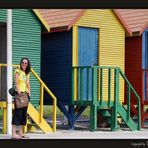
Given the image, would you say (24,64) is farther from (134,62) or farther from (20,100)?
(134,62)

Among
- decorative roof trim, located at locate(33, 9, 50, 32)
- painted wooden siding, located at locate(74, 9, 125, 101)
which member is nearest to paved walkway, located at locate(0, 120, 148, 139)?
painted wooden siding, located at locate(74, 9, 125, 101)

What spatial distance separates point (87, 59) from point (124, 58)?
2224 millimetres

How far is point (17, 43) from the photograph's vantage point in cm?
1744

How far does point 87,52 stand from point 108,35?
4.03 feet

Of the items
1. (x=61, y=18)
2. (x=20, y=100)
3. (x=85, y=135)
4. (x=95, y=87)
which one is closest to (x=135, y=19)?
(x=61, y=18)

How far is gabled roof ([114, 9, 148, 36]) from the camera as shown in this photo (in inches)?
813

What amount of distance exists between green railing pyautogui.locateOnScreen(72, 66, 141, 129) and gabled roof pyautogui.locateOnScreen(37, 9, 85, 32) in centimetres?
152

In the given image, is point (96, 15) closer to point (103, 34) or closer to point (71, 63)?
point (103, 34)

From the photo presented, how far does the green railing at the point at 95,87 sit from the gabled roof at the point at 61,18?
152 centimetres

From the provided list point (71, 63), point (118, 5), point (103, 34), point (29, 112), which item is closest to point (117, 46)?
point (103, 34)

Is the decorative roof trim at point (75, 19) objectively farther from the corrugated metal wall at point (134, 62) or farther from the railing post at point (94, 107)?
the corrugated metal wall at point (134, 62)

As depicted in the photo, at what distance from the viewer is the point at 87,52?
1912 cm

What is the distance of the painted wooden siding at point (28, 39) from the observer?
57.3 ft

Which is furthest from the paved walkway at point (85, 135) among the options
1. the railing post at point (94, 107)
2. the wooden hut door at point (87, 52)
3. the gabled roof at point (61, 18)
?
the gabled roof at point (61, 18)
